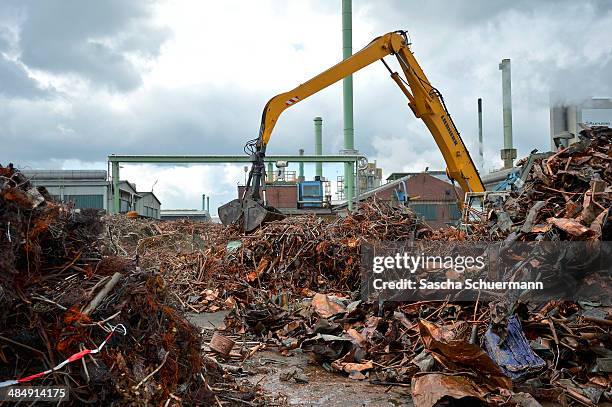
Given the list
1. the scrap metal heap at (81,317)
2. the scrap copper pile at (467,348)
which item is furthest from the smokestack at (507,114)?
the scrap metal heap at (81,317)

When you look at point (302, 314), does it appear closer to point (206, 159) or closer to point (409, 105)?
point (409, 105)

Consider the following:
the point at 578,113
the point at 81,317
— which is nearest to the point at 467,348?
the point at 81,317

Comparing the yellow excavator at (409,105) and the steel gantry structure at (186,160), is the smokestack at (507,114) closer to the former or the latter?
the steel gantry structure at (186,160)

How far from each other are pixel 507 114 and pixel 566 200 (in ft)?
114

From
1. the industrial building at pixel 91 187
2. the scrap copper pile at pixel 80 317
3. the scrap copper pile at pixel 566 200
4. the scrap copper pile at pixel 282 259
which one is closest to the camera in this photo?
the scrap copper pile at pixel 80 317

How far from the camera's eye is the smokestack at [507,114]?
38906 millimetres

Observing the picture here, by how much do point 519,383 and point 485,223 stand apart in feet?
15.7

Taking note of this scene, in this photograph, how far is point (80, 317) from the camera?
3.12 m

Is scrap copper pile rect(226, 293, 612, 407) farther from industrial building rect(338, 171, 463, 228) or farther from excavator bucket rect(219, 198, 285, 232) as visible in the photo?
industrial building rect(338, 171, 463, 228)

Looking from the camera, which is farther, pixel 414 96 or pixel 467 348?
pixel 414 96

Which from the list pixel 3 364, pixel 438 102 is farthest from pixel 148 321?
pixel 438 102

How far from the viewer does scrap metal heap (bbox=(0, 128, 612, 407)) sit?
314 centimetres

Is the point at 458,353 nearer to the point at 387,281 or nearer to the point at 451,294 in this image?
the point at 451,294

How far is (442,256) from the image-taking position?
303 inches
